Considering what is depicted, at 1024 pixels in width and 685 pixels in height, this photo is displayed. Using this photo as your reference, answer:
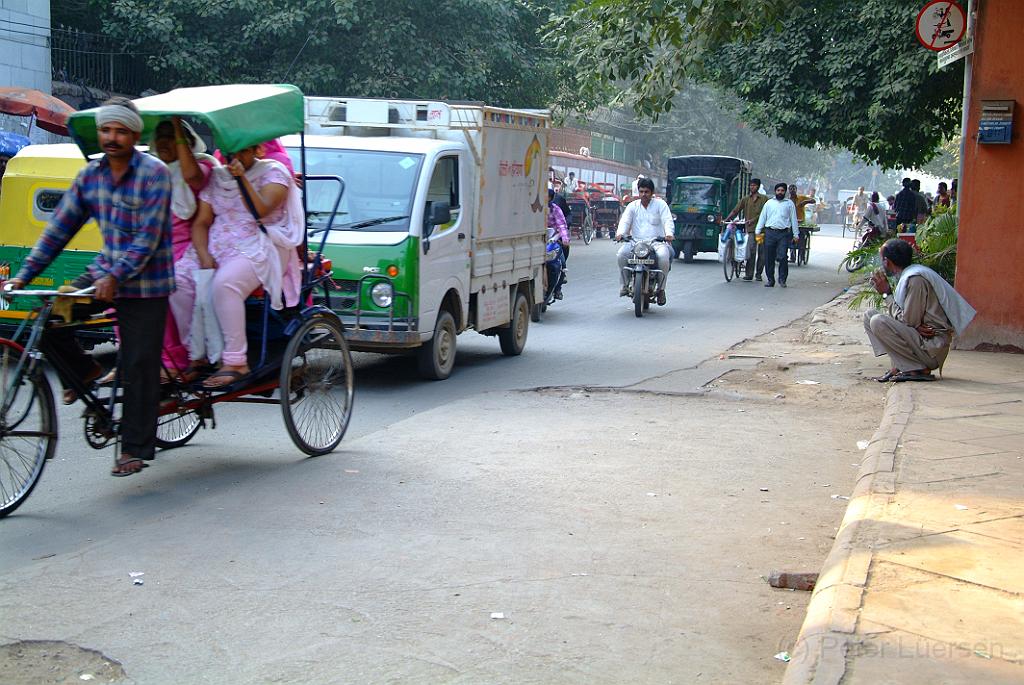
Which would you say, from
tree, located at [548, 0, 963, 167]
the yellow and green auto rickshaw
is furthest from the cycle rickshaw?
tree, located at [548, 0, 963, 167]

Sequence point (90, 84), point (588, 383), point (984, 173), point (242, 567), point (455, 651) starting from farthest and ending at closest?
1. point (90, 84)
2. point (984, 173)
3. point (588, 383)
4. point (242, 567)
5. point (455, 651)

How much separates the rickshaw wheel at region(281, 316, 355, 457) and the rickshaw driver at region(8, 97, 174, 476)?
3.35ft

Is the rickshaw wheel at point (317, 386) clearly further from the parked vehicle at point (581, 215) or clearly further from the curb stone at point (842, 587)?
the parked vehicle at point (581, 215)

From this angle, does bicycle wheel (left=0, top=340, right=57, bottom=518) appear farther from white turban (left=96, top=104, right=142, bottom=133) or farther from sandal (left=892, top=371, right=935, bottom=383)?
sandal (left=892, top=371, right=935, bottom=383)

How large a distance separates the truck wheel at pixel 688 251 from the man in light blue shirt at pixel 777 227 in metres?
7.18

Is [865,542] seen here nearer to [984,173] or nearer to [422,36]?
[984,173]

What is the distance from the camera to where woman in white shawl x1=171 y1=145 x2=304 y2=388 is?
6430 mm

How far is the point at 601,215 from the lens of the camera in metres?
42.6

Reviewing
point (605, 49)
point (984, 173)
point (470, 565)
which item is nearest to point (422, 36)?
point (605, 49)

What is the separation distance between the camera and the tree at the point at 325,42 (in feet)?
69.4

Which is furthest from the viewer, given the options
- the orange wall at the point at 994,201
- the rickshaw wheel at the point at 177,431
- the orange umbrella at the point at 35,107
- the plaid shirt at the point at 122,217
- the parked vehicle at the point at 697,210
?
the parked vehicle at the point at 697,210

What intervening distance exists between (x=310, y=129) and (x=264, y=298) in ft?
15.5

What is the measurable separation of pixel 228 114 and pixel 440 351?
A: 4.78m

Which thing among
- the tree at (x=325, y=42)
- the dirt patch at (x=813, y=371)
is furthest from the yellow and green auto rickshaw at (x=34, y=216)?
the tree at (x=325, y=42)
